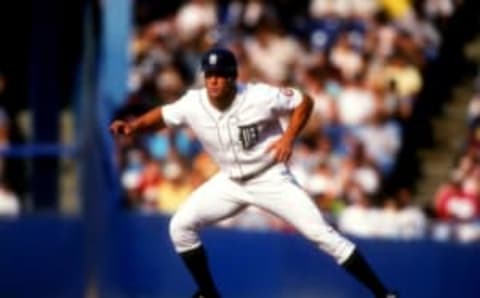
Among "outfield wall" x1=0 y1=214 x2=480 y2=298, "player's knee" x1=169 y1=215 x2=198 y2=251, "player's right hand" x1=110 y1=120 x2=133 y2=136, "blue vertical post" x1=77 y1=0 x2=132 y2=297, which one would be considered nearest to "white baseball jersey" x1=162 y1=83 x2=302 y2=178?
"player's right hand" x1=110 y1=120 x2=133 y2=136

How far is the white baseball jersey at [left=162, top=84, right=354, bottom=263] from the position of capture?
13781 mm

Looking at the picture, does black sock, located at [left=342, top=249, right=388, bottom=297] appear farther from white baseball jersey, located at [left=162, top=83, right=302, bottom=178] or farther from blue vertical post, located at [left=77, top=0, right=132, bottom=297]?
blue vertical post, located at [left=77, top=0, right=132, bottom=297]

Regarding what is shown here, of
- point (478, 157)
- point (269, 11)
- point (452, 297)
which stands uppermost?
point (269, 11)

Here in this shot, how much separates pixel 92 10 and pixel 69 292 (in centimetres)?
370

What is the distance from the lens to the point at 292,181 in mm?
14023

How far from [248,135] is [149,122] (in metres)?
0.71

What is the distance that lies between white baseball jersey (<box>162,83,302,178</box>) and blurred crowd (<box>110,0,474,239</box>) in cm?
306

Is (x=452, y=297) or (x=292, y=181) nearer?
(x=292, y=181)

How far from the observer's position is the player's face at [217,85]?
13499 millimetres

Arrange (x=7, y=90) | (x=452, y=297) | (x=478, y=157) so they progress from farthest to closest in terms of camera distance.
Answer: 1. (x=7, y=90)
2. (x=478, y=157)
3. (x=452, y=297)

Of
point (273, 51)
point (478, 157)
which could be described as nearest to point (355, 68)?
point (273, 51)

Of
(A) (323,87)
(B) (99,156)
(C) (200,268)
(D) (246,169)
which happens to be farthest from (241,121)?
(A) (323,87)

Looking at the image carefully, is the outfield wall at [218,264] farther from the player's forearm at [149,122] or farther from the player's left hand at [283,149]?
the player's forearm at [149,122]

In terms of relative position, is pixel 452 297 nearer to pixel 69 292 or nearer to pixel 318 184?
pixel 318 184
